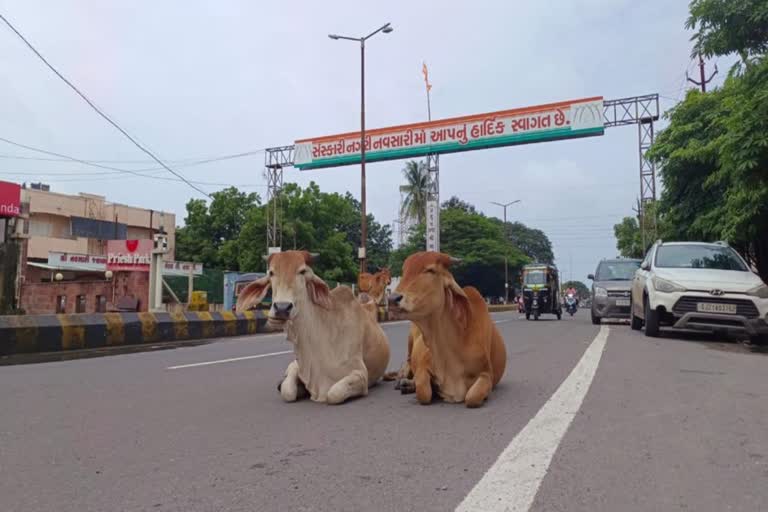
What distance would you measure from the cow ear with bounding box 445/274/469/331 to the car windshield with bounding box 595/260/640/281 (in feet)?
44.1

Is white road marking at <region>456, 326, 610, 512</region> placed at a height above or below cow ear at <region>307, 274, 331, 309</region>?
below

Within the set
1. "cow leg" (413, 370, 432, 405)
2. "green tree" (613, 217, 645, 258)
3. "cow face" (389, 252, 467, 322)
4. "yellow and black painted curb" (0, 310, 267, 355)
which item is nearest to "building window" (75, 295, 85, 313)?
"yellow and black painted curb" (0, 310, 267, 355)

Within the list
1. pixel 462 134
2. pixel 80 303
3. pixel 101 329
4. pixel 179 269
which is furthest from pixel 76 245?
pixel 101 329

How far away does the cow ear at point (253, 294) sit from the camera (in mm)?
4539

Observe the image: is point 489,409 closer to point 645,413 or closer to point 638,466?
point 645,413

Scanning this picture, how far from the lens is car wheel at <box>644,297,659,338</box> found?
10.8m

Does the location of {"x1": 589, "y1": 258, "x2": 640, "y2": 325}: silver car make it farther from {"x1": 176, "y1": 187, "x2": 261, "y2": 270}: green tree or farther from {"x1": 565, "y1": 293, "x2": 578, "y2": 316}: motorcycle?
{"x1": 176, "y1": 187, "x2": 261, "y2": 270}: green tree

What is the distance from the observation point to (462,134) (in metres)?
27.7

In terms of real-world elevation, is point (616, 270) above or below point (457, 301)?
above

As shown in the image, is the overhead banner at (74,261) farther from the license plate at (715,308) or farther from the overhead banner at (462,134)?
the license plate at (715,308)

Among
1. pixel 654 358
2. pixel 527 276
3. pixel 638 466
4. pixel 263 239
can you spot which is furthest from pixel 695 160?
pixel 263 239

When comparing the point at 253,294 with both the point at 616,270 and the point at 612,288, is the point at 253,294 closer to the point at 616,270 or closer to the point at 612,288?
the point at 612,288

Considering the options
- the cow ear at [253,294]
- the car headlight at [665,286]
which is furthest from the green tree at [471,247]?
the cow ear at [253,294]

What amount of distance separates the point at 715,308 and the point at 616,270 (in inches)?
303
